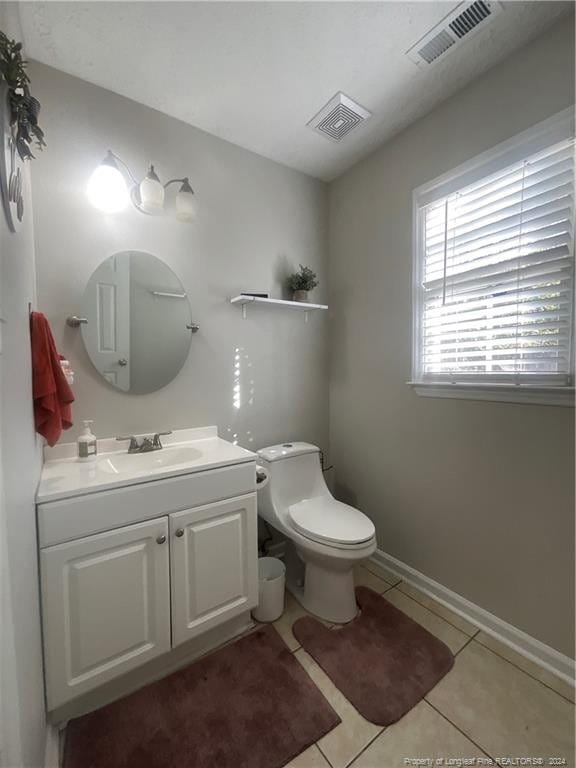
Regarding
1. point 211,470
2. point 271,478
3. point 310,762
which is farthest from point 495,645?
point 211,470

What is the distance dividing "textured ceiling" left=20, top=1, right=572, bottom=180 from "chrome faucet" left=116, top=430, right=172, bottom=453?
164 cm

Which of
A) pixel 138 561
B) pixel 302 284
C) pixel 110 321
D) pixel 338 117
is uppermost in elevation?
pixel 338 117

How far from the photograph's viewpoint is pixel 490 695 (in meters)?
1.23

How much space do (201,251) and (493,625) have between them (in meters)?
2.35

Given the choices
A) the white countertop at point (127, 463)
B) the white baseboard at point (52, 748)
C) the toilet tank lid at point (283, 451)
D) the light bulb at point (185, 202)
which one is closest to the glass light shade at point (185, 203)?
the light bulb at point (185, 202)

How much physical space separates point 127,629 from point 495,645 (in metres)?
1.55

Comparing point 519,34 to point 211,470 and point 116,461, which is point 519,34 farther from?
point 116,461

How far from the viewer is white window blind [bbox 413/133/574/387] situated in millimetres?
1271

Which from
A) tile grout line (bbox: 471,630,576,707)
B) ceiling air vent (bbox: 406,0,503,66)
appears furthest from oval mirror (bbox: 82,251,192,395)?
tile grout line (bbox: 471,630,576,707)

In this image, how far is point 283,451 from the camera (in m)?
1.87

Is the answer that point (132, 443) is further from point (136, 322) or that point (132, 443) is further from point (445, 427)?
point (445, 427)

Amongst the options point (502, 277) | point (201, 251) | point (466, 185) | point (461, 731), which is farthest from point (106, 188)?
point (461, 731)

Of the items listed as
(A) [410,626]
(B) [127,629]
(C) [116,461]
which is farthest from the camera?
(A) [410,626]

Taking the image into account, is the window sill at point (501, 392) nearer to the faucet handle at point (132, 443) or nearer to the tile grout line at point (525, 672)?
the tile grout line at point (525, 672)
